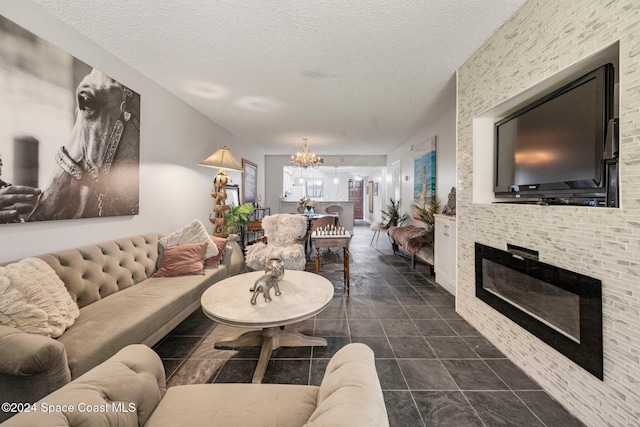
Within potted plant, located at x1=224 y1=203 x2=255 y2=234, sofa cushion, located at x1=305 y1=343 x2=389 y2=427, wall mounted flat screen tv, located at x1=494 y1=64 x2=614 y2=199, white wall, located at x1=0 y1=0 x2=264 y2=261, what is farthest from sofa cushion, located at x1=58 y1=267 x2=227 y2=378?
wall mounted flat screen tv, located at x1=494 y1=64 x2=614 y2=199

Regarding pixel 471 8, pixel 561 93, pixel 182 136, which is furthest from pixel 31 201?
pixel 561 93

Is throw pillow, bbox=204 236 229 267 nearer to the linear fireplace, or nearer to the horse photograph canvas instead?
the horse photograph canvas

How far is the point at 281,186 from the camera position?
7703mm

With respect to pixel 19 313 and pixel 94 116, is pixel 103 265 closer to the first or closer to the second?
pixel 19 313

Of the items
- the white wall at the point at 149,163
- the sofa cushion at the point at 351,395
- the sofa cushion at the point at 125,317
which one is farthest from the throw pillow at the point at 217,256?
the sofa cushion at the point at 351,395

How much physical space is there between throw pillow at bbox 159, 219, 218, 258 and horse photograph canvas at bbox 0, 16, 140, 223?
499 mm

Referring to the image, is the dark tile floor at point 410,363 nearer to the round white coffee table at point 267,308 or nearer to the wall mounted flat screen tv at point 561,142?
the round white coffee table at point 267,308

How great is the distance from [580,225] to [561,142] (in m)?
0.59

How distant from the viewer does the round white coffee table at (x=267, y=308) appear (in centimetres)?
146

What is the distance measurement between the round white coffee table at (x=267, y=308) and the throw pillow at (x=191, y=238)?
0.83 metres

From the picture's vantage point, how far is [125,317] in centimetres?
160

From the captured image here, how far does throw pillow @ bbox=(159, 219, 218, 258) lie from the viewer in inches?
106

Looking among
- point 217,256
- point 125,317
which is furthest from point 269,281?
point 217,256

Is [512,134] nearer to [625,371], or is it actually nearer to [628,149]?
[628,149]
